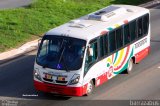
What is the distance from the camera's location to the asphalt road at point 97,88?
19.4 meters

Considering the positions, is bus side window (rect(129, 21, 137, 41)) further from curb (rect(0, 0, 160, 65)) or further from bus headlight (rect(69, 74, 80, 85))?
curb (rect(0, 0, 160, 65))

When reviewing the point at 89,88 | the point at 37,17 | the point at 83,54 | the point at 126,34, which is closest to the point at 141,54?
the point at 126,34

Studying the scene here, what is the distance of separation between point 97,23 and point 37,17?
10.8 meters

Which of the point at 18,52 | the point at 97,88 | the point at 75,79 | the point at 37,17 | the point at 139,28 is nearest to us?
the point at 75,79

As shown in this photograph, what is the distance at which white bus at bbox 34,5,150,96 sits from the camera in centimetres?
1909

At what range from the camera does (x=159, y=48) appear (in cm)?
2645

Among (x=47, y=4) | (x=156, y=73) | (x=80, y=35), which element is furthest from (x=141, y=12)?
(x=47, y=4)

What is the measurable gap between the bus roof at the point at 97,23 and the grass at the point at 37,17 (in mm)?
6501

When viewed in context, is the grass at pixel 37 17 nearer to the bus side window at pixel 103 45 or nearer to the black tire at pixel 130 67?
the black tire at pixel 130 67

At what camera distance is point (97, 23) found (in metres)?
21.0

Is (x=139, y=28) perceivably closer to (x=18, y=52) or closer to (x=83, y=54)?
(x=83, y=54)

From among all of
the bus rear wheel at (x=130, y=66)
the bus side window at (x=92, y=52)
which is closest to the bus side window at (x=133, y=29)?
the bus rear wheel at (x=130, y=66)

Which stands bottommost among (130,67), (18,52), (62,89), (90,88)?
(18,52)

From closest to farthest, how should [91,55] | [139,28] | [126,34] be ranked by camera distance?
[91,55] < [126,34] < [139,28]
